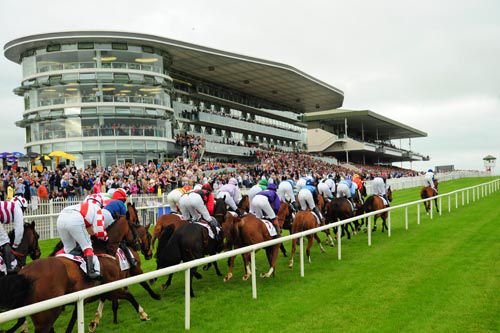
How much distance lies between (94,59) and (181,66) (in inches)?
375

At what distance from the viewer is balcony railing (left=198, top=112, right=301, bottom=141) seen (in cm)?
4141

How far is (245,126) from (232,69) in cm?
756

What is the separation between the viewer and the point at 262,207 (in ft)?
28.6

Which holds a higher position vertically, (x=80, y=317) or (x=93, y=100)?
(x=93, y=100)

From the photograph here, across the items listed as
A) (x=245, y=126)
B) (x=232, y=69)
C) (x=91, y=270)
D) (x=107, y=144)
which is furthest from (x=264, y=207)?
(x=245, y=126)

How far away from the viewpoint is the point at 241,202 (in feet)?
33.8

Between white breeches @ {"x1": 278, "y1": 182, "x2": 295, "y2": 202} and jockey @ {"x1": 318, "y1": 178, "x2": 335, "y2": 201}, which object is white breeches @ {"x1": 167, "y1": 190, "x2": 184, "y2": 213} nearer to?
white breeches @ {"x1": 278, "y1": 182, "x2": 295, "y2": 202}

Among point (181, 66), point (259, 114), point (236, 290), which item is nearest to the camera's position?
point (236, 290)

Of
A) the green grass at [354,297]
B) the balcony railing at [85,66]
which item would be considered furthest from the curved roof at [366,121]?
the green grass at [354,297]

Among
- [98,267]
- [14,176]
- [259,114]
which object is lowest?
[98,267]

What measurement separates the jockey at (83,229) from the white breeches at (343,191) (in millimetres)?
7722

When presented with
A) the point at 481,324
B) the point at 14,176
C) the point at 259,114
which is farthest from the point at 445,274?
the point at 259,114

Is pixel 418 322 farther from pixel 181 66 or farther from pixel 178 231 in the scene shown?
pixel 181 66

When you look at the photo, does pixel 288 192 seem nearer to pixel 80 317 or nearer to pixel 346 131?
pixel 80 317
